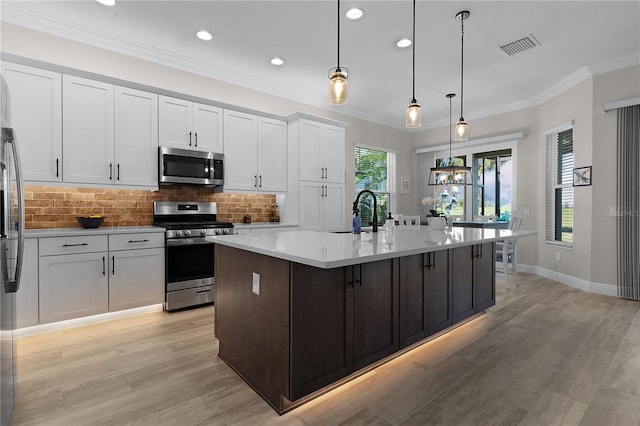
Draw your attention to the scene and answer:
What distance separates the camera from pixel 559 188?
5008 mm

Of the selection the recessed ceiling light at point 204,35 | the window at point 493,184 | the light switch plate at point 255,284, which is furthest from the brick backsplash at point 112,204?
the window at point 493,184

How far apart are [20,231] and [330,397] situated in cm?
201

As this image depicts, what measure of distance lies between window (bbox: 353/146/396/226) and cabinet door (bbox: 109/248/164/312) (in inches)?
145

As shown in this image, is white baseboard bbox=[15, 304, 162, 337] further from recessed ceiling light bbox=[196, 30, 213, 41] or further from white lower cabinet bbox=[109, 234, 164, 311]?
recessed ceiling light bbox=[196, 30, 213, 41]

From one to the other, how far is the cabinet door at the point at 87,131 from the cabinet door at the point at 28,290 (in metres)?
0.73

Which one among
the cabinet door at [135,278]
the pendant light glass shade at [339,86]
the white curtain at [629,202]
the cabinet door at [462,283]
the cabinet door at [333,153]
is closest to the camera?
the pendant light glass shade at [339,86]

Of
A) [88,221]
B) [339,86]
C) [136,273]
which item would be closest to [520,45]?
[339,86]

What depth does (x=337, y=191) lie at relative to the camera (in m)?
5.22

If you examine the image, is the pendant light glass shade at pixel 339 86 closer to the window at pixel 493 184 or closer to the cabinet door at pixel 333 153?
the cabinet door at pixel 333 153

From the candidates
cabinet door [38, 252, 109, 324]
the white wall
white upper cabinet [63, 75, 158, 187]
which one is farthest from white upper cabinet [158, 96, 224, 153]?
cabinet door [38, 252, 109, 324]

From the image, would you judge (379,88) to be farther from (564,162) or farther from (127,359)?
(127,359)

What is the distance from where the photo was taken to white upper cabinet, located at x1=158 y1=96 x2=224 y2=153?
371 cm

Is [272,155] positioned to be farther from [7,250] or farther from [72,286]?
[7,250]

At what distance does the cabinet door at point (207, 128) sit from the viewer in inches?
155
